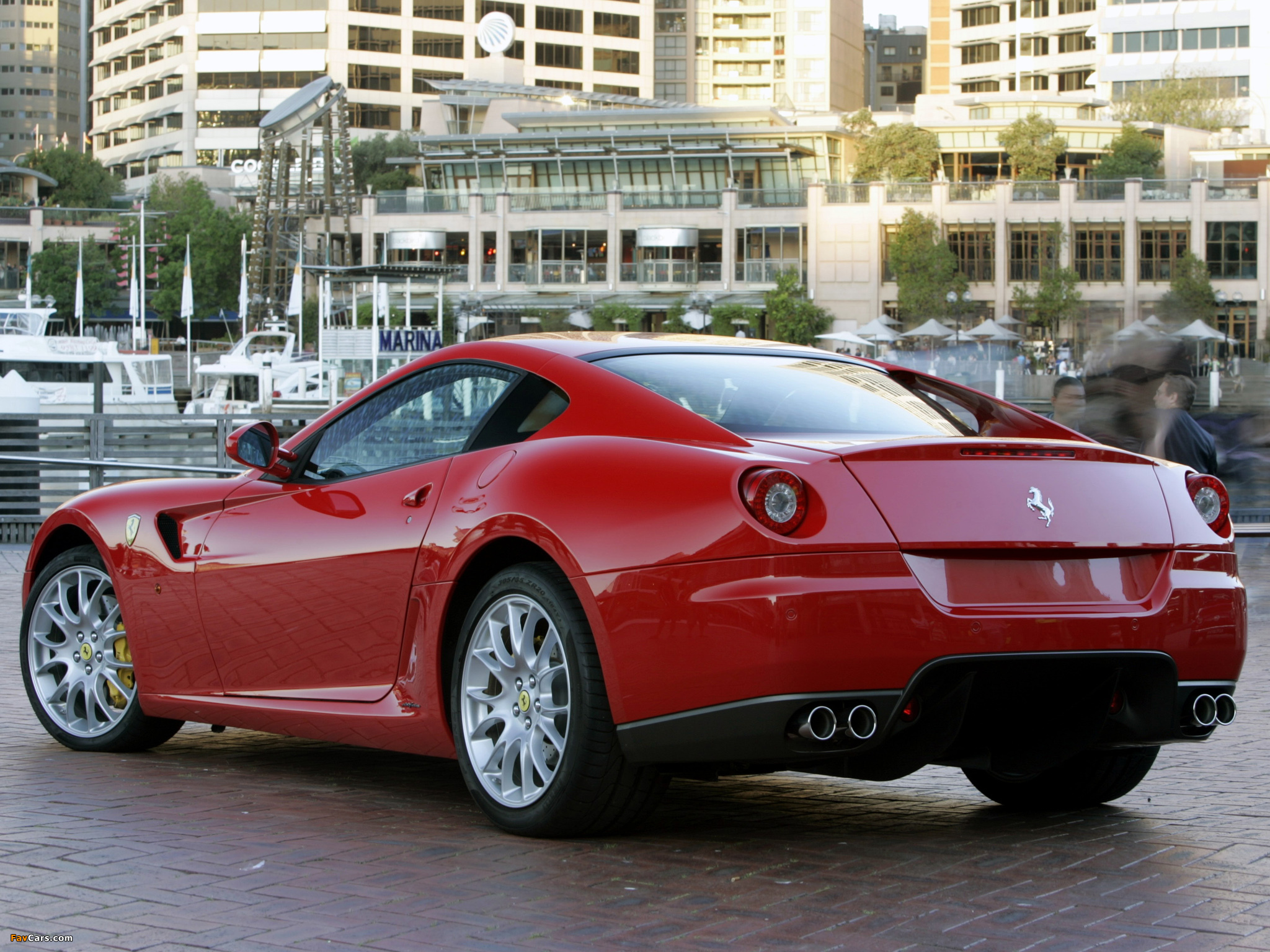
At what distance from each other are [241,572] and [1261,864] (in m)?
3.23

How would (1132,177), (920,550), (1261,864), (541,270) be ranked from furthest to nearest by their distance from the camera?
(541,270) < (1132,177) < (1261,864) < (920,550)

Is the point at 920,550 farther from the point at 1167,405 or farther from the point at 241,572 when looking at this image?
the point at 1167,405

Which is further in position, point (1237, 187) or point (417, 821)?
point (1237, 187)

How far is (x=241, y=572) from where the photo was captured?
5.48 metres

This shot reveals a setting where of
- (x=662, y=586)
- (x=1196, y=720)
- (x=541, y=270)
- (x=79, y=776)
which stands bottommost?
(x=79, y=776)

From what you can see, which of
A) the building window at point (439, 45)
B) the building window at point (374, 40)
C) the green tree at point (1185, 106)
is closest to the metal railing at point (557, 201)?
the green tree at point (1185, 106)

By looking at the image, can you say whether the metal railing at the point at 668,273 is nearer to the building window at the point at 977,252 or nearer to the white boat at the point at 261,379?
the building window at the point at 977,252

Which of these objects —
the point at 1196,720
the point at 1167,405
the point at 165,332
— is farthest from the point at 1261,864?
the point at 165,332

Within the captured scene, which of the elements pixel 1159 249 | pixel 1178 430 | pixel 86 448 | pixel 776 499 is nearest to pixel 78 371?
pixel 86 448

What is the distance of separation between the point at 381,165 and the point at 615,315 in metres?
35.4

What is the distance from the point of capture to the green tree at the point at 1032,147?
9219cm

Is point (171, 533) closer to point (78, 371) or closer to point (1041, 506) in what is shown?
point (1041, 506)

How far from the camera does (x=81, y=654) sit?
6.21m

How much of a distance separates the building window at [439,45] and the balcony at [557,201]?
41.7 metres
